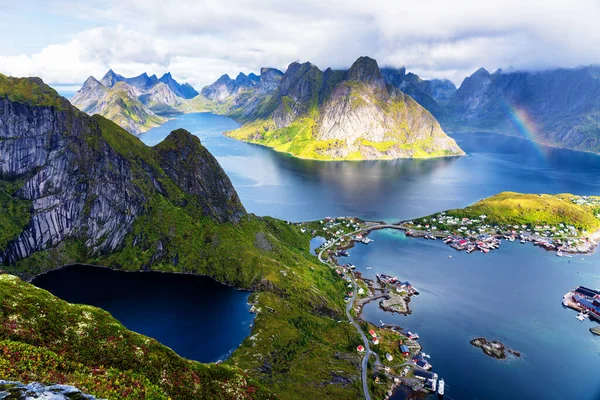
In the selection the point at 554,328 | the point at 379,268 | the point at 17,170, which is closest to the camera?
the point at 554,328

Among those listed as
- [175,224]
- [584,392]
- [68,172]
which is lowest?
[584,392]

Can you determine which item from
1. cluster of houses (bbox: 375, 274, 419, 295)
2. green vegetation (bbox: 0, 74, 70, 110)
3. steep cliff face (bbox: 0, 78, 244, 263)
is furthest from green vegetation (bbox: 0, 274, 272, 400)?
green vegetation (bbox: 0, 74, 70, 110)

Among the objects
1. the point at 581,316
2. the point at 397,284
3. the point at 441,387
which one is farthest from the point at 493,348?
the point at 581,316

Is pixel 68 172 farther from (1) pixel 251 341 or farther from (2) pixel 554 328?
(2) pixel 554 328

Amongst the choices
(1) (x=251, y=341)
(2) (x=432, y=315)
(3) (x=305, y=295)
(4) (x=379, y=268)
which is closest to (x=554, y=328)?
(2) (x=432, y=315)

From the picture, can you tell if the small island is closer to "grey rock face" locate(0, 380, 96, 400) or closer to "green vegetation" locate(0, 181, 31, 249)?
"grey rock face" locate(0, 380, 96, 400)

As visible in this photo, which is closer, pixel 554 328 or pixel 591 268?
pixel 554 328
